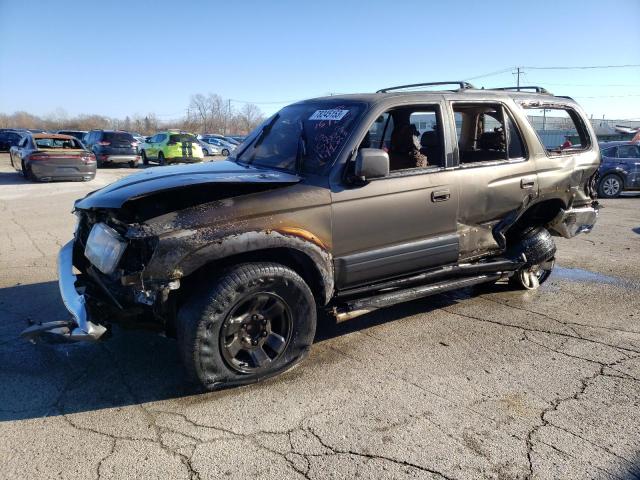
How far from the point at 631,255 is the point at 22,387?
25.3ft

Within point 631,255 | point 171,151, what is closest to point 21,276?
point 631,255

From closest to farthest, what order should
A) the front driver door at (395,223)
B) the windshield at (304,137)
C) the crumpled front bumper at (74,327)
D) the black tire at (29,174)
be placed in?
the crumpled front bumper at (74,327)
the front driver door at (395,223)
the windshield at (304,137)
the black tire at (29,174)

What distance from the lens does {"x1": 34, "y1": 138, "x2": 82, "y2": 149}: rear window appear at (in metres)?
15.4

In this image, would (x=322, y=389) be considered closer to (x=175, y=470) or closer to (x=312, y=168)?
(x=175, y=470)

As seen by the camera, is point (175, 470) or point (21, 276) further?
point (21, 276)

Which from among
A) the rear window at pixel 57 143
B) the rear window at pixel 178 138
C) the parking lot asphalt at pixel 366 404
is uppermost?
the rear window at pixel 178 138

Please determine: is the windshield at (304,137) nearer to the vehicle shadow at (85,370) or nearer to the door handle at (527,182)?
the vehicle shadow at (85,370)

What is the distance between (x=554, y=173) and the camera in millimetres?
4871

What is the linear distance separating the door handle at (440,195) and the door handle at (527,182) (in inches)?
40.1

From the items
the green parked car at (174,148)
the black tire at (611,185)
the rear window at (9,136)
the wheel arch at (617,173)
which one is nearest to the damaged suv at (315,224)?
the wheel arch at (617,173)

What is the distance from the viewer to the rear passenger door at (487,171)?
14.0ft

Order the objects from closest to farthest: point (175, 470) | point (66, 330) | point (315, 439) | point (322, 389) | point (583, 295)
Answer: point (175, 470), point (315, 439), point (66, 330), point (322, 389), point (583, 295)

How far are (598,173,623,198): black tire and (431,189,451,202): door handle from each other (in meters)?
13.0

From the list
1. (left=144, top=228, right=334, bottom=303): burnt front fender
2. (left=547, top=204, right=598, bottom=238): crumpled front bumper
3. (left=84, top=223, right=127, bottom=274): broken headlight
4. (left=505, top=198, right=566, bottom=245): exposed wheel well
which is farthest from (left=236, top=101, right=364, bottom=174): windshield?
(left=547, top=204, right=598, bottom=238): crumpled front bumper
